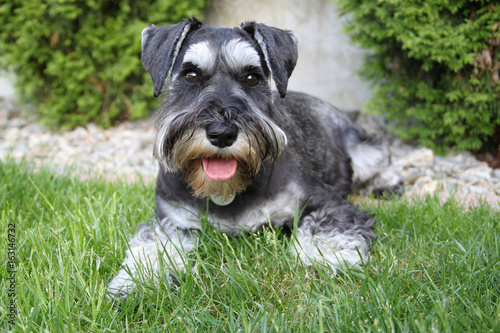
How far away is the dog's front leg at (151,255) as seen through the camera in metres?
2.45

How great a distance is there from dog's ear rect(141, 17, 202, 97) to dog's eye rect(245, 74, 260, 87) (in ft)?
1.65

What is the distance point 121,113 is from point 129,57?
1.17 meters

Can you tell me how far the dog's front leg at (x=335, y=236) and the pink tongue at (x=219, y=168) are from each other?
56 cm

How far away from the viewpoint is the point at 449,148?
5.70m

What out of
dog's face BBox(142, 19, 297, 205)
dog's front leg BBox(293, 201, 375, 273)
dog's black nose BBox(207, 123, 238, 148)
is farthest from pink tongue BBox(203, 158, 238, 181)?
dog's front leg BBox(293, 201, 375, 273)

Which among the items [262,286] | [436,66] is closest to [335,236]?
[262,286]

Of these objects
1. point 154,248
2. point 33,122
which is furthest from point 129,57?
point 154,248

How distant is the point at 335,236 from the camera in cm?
288

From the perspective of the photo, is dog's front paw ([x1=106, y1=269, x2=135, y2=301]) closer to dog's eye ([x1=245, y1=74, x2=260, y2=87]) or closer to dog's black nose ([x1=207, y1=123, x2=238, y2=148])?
dog's black nose ([x1=207, y1=123, x2=238, y2=148])

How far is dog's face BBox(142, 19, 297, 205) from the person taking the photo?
2.44 m

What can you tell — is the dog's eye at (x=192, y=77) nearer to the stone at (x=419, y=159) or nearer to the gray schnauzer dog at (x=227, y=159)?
the gray schnauzer dog at (x=227, y=159)

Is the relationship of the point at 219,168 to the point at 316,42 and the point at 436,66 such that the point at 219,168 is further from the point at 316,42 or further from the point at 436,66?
the point at 316,42

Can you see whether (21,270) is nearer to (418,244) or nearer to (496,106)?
(418,244)

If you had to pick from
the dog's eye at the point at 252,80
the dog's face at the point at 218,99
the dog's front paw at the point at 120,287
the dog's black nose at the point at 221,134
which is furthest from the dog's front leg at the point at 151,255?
the dog's eye at the point at 252,80
